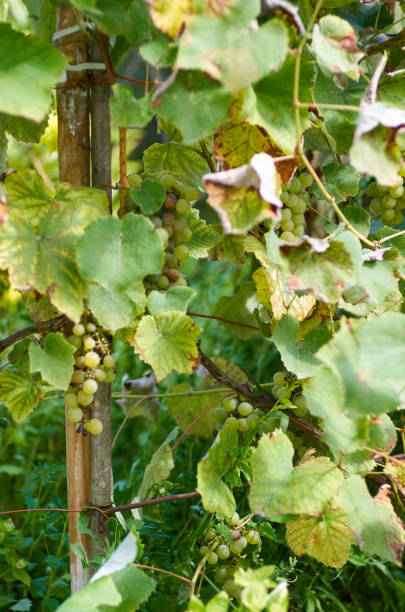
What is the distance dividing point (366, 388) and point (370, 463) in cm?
25

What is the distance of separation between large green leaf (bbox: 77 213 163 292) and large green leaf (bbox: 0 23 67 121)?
134 mm

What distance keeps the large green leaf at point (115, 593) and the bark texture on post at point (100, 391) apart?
0.59 feet

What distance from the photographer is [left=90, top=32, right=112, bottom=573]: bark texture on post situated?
768 mm

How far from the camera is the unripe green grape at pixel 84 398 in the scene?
29.6 inches

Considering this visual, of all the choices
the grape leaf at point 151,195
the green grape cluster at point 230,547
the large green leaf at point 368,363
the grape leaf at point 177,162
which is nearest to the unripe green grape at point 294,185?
the grape leaf at point 177,162

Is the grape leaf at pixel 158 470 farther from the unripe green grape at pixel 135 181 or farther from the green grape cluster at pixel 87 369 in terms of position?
the unripe green grape at pixel 135 181

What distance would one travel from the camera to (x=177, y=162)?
0.83 meters

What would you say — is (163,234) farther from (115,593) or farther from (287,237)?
(115,593)

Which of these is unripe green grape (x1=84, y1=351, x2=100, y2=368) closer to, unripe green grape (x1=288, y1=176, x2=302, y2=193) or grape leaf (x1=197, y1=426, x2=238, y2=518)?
grape leaf (x1=197, y1=426, x2=238, y2=518)

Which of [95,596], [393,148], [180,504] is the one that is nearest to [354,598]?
[180,504]

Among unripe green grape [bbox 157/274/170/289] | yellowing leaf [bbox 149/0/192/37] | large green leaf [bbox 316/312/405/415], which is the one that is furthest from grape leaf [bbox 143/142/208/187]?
large green leaf [bbox 316/312/405/415]

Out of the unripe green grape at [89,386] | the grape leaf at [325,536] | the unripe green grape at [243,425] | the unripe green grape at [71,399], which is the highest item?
the unripe green grape at [89,386]

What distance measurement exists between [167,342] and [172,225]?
147 millimetres

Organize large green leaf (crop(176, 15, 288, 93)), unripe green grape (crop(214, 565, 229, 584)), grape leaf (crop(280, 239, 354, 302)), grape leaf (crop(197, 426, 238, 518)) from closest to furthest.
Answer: large green leaf (crop(176, 15, 288, 93))
grape leaf (crop(280, 239, 354, 302))
grape leaf (crop(197, 426, 238, 518))
unripe green grape (crop(214, 565, 229, 584))
